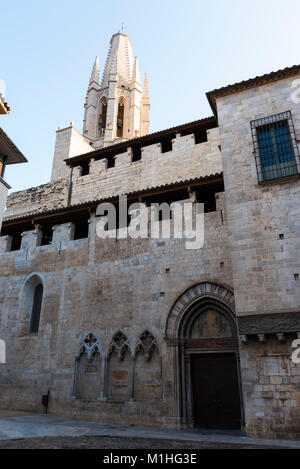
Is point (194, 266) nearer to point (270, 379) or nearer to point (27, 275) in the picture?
point (270, 379)

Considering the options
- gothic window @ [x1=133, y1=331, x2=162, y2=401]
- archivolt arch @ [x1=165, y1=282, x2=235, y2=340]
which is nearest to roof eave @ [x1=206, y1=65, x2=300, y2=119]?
archivolt arch @ [x1=165, y1=282, x2=235, y2=340]

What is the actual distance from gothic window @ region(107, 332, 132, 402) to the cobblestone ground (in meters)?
3.45

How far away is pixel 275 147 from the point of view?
424 inches

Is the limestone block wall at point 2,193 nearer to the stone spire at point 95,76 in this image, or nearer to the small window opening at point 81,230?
the small window opening at point 81,230

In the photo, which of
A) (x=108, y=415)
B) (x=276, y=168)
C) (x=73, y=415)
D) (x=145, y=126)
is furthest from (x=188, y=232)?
(x=145, y=126)

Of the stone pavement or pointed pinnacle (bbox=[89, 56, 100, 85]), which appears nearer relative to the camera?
the stone pavement

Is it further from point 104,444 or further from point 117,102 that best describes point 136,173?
point 117,102

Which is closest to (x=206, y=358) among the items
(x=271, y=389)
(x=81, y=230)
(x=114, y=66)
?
(x=271, y=389)

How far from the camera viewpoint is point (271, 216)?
10102 millimetres

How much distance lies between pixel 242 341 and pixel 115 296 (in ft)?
18.2

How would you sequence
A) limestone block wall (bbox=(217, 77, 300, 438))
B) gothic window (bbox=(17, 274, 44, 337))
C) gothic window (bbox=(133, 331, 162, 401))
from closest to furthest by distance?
1. limestone block wall (bbox=(217, 77, 300, 438))
2. gothic window (bbox=(133, 331, 162, 401))
3. gothic window (bbox=(17, 274, 44, 337))

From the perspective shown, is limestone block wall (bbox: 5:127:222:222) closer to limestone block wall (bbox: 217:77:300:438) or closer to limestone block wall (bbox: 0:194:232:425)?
limestone block wall (bbox: 0:194:232:425)

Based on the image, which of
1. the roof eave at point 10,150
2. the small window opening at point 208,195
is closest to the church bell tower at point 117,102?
the roof eave at point 10,150

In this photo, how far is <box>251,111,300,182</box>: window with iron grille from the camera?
10414 mm
